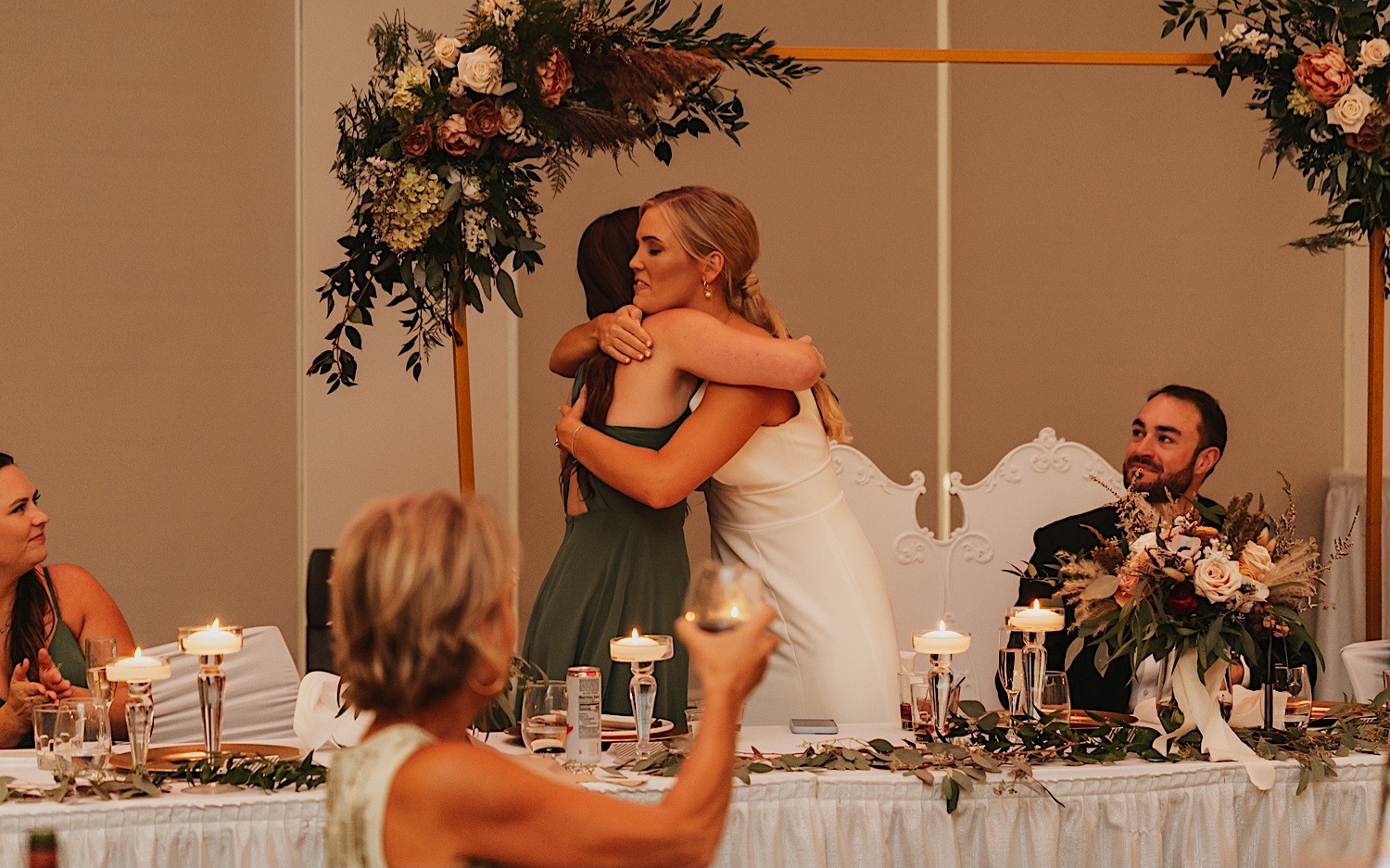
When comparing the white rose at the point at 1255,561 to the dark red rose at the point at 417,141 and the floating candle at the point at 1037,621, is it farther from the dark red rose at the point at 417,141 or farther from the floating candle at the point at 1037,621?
the dark red rose at the point at 417,141

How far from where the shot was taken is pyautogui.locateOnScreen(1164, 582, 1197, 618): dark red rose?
9.02 ft

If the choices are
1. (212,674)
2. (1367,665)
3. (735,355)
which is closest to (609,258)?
(735,355)

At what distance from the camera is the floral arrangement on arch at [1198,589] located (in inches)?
107

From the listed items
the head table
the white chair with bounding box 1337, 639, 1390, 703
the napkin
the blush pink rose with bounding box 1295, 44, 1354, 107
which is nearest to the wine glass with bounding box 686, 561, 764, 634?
the head table

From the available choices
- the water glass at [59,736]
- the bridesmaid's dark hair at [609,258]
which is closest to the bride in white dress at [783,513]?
the bridesmaid's dark hair at [609,258]

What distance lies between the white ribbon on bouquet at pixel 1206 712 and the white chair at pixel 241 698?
1.77 metres

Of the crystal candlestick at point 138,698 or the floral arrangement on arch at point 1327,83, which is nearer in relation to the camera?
the crystal candlestick at point 138,698

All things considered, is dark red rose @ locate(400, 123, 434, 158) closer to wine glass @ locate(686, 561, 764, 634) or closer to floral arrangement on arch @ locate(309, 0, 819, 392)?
floral arrangement on arch @ locate(309, 0, 819, 392)

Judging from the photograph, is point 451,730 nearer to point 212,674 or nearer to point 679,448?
point 212,674

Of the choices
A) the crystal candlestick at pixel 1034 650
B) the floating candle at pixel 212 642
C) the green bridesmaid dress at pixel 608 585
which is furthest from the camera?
the green bridesmaid dress at pixel 608 585

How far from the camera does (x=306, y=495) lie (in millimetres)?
5598

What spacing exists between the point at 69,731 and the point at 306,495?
3.07 m

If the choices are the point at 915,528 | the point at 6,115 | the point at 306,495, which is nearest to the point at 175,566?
the point at 306,495

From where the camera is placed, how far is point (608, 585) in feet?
11.5
